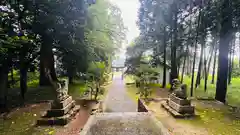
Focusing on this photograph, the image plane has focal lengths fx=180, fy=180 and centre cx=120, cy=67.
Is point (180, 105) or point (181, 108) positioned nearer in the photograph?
point (181, 108)

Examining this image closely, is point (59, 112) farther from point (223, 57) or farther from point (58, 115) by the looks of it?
point (223, 57)

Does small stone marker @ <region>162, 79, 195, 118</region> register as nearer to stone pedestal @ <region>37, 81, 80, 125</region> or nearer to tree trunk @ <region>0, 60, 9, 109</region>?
stone pedestal @ <region>37, 81, 80, 125</region>

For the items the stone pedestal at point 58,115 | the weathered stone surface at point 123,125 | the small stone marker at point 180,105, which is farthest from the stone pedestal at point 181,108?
the stone pedestal at point 58,115

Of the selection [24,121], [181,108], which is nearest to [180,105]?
[181,108]

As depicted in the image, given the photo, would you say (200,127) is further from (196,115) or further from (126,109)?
(126,109)

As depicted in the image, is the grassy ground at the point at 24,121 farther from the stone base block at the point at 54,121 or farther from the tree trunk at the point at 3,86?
the tree trunk at the point at 3,86

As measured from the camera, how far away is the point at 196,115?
6.40 meters

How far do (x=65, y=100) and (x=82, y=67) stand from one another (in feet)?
17.1

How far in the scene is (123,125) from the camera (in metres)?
5.32

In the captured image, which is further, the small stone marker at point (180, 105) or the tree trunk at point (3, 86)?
the tree trunk at point (3, 86)

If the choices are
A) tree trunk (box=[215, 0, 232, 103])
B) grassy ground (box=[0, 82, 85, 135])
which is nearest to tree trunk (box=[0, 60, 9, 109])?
grassy ground (box=[0, 82, 85, 135])

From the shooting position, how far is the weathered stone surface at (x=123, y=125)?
4.75 m

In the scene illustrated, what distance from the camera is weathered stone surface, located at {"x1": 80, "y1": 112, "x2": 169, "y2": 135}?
15.6ft

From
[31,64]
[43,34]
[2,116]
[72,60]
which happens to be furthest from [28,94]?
[2,116]
